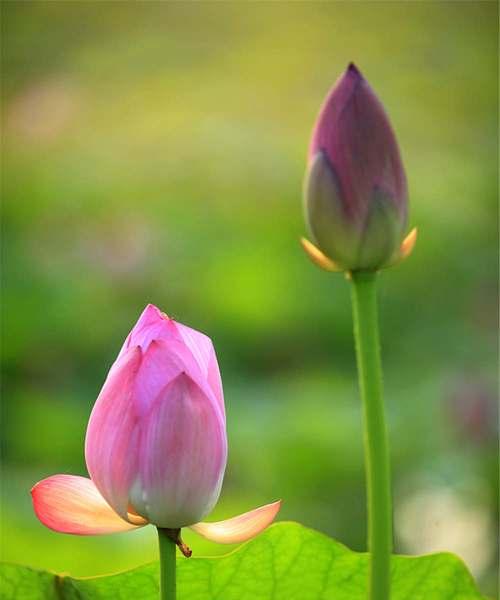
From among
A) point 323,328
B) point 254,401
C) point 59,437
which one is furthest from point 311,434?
point 323,328

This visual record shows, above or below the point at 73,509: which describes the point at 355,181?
above

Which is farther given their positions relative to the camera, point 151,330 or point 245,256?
point 245,256

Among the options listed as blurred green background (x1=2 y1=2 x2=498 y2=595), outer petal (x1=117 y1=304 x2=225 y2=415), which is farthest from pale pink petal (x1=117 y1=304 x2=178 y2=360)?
blurred green background (x1=2 y1=2 x2=498 y2=595)

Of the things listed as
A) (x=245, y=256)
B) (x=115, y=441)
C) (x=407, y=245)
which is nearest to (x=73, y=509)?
A: (x=115, y=441)

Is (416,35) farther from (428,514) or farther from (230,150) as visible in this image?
(428,514)

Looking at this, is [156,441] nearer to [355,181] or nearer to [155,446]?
[155,446]

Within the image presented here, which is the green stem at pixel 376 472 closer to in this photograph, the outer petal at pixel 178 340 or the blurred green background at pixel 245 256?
the outer petal at pixel 178 340

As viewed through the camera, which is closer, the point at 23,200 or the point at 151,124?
the point at 23,200

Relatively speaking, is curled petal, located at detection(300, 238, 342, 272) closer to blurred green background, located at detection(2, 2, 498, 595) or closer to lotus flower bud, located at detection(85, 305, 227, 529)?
lotus flower bud, located at detection(85, 305, 227, 529)
